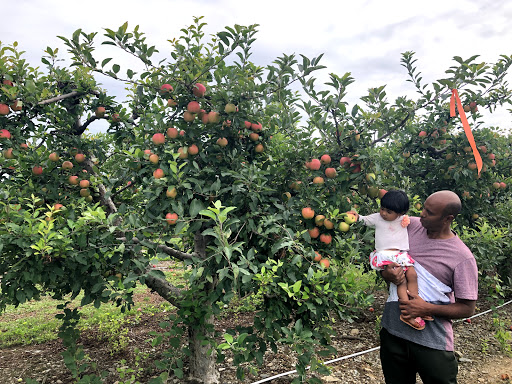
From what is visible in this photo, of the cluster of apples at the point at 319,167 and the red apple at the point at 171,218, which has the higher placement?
the cluster of apples at the point at 319,167

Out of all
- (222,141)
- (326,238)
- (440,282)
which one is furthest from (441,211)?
(222,141)

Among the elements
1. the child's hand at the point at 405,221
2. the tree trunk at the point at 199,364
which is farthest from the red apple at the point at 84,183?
the child's hand at the point at 405,221

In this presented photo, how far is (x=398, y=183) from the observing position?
339 cm

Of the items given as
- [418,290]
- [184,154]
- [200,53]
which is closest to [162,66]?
[200,53]

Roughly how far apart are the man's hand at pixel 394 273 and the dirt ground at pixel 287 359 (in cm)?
168

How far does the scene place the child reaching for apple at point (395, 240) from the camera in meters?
1.79

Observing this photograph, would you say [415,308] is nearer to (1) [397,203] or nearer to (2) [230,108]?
(1) [397,203]

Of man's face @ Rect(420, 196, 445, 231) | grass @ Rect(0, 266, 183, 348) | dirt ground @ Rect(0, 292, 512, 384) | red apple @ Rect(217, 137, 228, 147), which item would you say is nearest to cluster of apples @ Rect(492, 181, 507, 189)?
dirt ground @ Rect(0, 292, 512, 384)

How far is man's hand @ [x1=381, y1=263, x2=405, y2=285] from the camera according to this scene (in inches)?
70.2

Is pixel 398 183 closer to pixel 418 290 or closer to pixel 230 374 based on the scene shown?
pixel 418 290

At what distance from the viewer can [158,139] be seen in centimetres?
231

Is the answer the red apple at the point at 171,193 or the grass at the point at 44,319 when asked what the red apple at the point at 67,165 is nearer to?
the red apple at the point at 171,193

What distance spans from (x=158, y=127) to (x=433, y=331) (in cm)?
214

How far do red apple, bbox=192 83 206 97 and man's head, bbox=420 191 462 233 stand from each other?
1602 millimetres
